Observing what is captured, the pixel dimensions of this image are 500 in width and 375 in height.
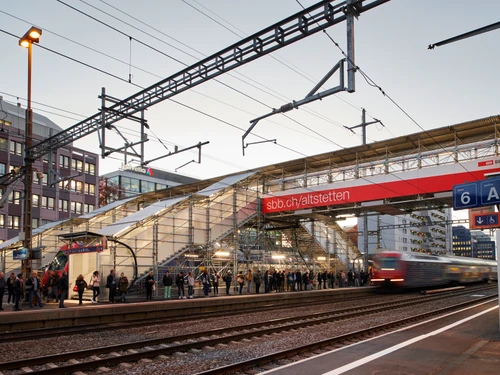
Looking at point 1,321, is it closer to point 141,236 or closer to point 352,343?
point 352,343

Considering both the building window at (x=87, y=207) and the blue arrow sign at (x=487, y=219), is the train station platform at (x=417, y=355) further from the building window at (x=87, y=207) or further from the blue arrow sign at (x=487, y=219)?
the building window at (x=87, y=207)

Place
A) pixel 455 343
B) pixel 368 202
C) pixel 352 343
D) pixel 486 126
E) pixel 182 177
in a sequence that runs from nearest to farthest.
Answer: pixel 455 343, pixel 352 343, pixel 486 126, pixel 368 202, pixel 182 177

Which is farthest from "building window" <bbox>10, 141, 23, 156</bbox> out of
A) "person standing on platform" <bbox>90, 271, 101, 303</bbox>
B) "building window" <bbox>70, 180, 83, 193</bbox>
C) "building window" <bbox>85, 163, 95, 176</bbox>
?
"person standing on platform" <bbox>90, 271, 101, 303</bbox>

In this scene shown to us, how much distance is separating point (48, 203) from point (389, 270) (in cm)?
4510

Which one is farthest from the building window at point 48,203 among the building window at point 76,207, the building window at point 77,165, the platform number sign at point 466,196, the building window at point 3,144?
the platform number sign at point 466,196

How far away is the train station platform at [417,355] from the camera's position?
861cm

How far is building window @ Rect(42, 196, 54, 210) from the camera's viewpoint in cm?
6079

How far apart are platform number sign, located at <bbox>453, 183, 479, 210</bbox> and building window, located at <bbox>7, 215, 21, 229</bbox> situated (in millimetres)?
53130

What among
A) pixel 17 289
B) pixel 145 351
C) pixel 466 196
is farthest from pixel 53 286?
pixel 466 196

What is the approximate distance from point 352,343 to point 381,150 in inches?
843

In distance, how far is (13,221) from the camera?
5556cm

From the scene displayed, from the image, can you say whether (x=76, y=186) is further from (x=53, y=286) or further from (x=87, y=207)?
(x=53, y=286)

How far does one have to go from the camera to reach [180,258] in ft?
102

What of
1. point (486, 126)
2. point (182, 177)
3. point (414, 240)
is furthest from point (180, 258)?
point (414, 240)
